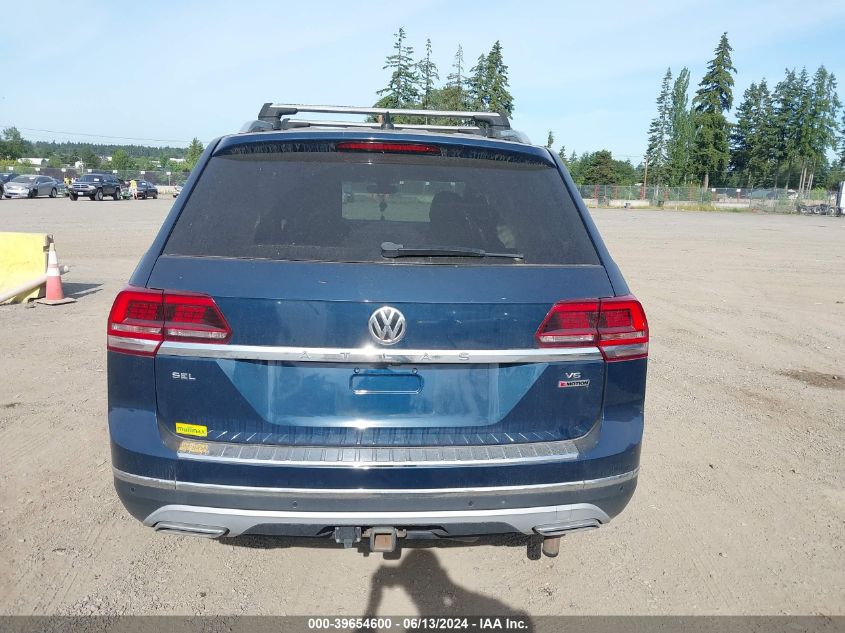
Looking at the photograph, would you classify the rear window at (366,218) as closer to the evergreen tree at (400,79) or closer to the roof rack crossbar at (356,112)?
the roof rack crossbar at (356,112)

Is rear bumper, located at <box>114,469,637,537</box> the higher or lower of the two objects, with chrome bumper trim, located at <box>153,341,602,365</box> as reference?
lower

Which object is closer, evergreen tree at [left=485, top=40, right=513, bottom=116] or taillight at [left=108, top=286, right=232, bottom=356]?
taillight at [left=108, top=286, right=232, bottom=356]

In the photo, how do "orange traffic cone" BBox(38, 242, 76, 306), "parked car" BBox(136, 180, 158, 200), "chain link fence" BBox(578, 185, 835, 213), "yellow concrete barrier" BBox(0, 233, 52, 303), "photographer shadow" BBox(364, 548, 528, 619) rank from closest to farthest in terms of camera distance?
"photographer shadow" BBox(364, 548, 528, 619) → "orange traffic cone" BBox(38, 242, 76, 306) → "yellow concrete barrier" BBox(0, 233, 52, 303) → "parked car" BBox(136, 180, 158, 200) → "chain link fence" BBox(578, 185, 835, 213)

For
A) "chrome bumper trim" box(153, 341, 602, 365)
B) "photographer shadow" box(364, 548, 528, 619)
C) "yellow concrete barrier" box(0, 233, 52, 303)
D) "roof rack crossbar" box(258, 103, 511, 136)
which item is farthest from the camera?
"yellow concrete barrier" box(0, 233, 52, 303)

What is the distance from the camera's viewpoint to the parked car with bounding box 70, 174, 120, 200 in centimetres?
4656

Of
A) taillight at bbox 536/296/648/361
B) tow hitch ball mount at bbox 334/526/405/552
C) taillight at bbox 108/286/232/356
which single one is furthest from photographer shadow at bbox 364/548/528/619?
taillight at bbox 108/286/232/356

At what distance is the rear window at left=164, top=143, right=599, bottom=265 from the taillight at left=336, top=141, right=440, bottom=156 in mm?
20

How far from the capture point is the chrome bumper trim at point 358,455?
2.46 meters

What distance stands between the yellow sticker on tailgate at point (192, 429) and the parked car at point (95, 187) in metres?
49.7

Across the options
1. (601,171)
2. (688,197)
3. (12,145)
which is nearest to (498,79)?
(688,197)

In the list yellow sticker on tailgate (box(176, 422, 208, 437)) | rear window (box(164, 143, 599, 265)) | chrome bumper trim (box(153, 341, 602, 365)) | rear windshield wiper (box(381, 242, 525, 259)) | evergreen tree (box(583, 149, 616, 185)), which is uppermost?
evergreen tree (box(583, 149, 616, 185))

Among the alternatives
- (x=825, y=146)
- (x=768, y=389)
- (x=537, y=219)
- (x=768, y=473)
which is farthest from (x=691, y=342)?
(x=825, y=146)

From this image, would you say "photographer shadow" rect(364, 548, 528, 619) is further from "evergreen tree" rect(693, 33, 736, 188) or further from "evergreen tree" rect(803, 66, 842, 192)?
"evergreen tree" rect(803, 66, 842, 192)

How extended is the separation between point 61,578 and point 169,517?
0.98 meters
